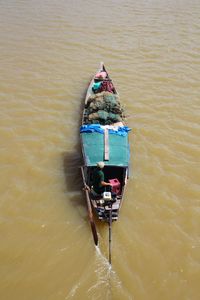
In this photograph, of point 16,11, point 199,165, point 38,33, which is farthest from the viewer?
point 16,11

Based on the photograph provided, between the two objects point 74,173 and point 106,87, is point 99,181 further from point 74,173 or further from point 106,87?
point 106,87

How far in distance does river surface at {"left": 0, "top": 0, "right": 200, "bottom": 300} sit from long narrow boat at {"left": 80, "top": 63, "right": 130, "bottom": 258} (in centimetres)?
58

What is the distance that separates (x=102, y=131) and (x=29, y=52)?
30.7 ft

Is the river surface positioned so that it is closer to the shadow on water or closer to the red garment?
the shadow on water

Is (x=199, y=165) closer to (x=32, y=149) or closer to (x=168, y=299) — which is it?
(x=168, y=299)

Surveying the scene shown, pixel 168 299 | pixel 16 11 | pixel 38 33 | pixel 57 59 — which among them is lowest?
pixel 168 299

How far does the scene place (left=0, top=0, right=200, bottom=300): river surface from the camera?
8531 millimetres

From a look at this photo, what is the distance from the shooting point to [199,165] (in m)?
11.8

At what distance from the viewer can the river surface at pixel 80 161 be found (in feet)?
28.0

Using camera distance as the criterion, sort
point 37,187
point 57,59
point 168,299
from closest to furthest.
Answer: point 168,299, point 37,187, point 57,59

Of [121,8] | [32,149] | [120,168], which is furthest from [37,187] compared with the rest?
Result: [121,8]

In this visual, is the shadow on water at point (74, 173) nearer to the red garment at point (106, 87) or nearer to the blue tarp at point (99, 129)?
the blue tarp at point (99, 129)

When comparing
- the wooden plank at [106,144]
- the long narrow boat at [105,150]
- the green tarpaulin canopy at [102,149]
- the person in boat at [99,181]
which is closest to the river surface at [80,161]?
the long narrow boat at [105,150]

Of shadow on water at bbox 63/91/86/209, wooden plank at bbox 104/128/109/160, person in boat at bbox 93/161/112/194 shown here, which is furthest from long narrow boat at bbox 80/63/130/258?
shadow on water at bbox 63/91/86/209
